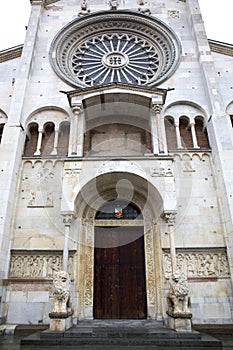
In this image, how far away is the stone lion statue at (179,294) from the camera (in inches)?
287

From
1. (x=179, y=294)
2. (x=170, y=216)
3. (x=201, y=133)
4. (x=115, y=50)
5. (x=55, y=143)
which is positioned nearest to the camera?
(x=179, y=294)

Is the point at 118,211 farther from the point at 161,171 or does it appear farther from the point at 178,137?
the point at 178,137

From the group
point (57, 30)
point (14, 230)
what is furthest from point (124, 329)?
point (57, 30)

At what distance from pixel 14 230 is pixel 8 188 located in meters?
1.48

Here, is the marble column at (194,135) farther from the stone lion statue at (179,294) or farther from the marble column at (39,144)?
the marble column at (39,144)

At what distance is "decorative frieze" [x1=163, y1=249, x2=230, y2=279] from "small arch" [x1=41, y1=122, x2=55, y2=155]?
242 inches

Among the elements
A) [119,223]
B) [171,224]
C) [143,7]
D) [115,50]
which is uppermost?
[143,7]

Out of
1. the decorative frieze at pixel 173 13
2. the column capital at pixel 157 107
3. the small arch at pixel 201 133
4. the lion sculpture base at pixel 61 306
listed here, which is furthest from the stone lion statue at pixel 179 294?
the decorative frieze at pixel 173 13

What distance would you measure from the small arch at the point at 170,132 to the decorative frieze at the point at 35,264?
5852 millimetres

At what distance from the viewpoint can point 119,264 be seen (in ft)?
31.5

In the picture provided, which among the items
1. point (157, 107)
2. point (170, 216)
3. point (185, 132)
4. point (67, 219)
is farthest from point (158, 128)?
point (67, 219)

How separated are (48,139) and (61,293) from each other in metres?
6.42

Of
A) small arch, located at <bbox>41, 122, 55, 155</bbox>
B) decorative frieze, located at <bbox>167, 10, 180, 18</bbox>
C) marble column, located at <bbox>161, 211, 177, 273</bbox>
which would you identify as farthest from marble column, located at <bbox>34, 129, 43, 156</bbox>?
decorative frieze, located at <bbox>167, 10, 180, 18</bbox>

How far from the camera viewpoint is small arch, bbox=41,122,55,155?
1112 centimetres
